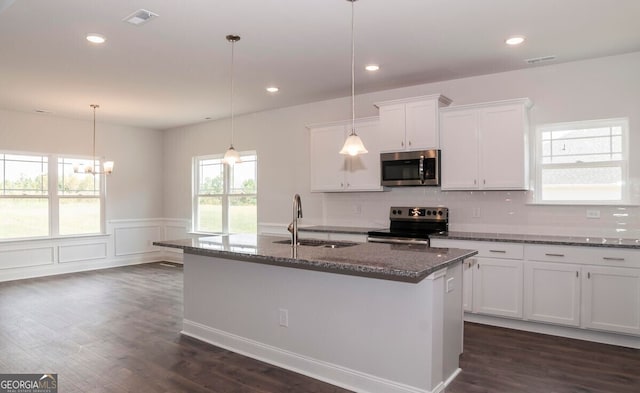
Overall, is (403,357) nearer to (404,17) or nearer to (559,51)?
(404,17)

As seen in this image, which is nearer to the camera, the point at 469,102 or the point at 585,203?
the point at 585,203

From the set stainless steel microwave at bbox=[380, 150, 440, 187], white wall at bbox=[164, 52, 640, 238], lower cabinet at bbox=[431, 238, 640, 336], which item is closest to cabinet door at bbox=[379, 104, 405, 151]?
stainless steel microwave at bbox=[380, 150, 440, 187]

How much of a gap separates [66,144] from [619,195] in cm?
786

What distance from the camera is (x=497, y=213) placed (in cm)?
461

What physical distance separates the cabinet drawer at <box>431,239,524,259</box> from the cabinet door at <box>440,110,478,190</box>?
2.08 ft

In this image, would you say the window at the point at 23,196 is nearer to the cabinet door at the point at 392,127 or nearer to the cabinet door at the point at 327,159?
the cabinet door at the point at 327,159

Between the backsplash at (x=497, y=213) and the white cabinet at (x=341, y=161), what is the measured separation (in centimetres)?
29

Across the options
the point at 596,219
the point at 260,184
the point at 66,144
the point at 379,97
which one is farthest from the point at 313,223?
the point at 66,144

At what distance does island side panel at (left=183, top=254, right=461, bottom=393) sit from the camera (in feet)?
8.57

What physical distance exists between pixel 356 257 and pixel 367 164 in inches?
109

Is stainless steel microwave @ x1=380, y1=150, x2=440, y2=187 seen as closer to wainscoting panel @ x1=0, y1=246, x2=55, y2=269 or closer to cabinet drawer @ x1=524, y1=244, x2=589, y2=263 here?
cabinet drawer @ x1=524, y1=244, x2=589, y2=263

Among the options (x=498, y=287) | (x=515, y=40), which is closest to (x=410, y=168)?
(x=498, y=287)
